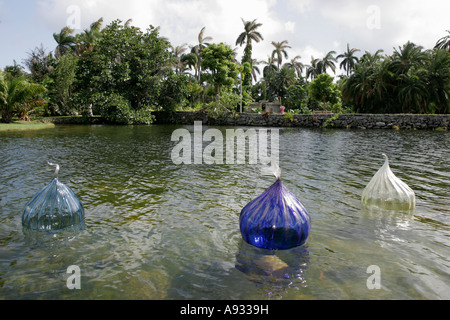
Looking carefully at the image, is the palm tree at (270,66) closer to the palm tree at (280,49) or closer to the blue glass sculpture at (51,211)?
the palm tree at (280,49)

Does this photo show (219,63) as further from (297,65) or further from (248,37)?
(297,65)

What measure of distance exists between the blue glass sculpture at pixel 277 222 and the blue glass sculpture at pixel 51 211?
11.8ft

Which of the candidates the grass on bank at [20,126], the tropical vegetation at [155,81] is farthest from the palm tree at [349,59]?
the grass on bank at [20,126]

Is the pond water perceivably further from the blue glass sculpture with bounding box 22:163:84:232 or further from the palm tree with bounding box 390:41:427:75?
the palm tree with bounding box 390:41:427:75

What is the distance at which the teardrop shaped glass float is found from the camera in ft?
26.2

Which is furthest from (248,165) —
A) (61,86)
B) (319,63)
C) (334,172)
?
(319,63)

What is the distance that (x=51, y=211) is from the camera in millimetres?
6375

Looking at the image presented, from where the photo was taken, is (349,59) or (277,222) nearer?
(277,222)

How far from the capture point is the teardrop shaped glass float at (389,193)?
798 centimetres

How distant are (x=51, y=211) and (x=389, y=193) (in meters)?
7.61

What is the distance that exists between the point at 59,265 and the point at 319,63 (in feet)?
305

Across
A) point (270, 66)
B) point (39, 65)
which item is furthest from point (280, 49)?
point (39, 65)

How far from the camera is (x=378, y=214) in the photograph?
7781 mm
